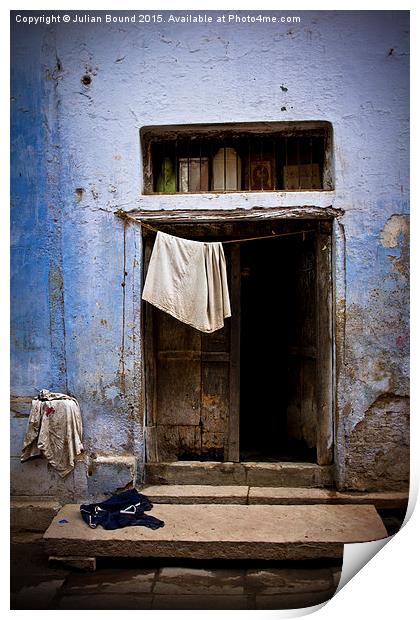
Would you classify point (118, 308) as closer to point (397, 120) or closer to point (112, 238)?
point (112, 238)

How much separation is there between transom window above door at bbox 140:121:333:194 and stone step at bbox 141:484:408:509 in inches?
88.3

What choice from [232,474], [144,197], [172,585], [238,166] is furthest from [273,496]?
[238,166]

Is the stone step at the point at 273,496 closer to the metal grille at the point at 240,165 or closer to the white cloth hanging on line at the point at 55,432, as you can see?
the white cloth hanging on line at the point at 55,432

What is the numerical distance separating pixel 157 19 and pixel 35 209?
61.5 inches

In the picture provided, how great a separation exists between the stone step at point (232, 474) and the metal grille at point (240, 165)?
6.93 ft

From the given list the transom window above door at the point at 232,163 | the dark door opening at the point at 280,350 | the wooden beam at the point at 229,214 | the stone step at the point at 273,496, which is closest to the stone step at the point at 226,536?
the stone step at the point at 273,496

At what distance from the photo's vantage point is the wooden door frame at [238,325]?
4242mm

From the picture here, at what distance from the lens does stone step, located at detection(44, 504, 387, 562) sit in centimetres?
357

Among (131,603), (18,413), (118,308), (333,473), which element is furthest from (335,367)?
(18,413)

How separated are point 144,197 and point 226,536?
241cm

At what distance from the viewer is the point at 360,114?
4.12m

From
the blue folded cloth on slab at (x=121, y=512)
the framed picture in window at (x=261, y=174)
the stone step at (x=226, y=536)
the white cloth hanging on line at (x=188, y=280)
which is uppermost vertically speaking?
the framed picture in window at (x=261, y=174)

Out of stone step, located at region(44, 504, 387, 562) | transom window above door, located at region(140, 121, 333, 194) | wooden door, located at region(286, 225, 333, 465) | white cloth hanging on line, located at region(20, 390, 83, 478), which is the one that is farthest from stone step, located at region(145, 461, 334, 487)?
transom window above door, located at region(140, 121, 333, 194)

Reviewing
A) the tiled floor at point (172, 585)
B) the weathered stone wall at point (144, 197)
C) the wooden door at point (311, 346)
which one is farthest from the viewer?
the wooden door at point (311, 346)
